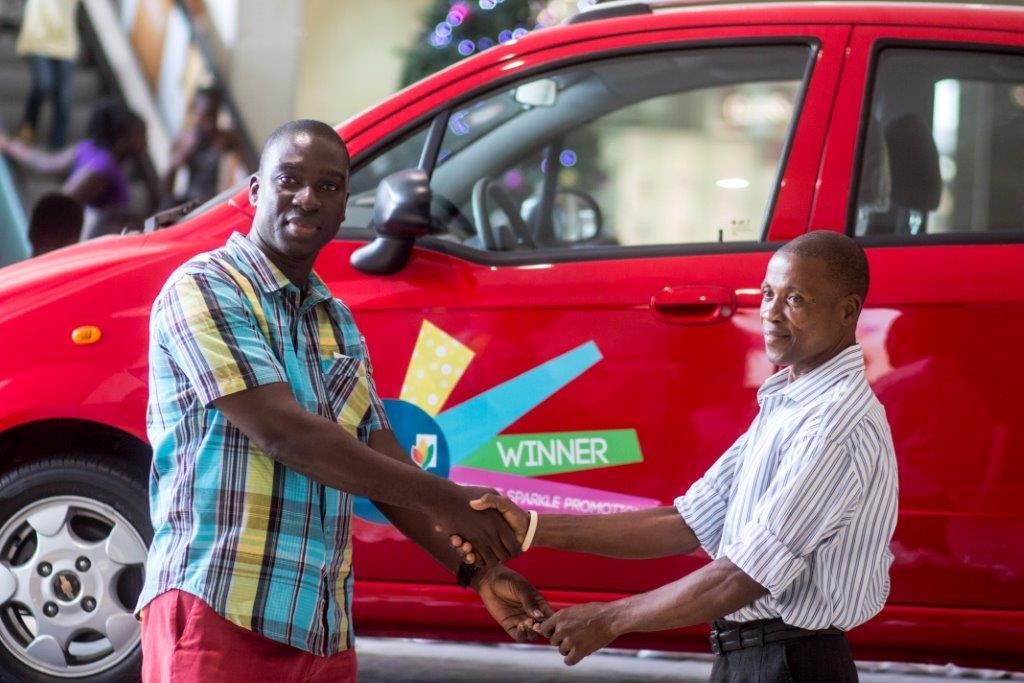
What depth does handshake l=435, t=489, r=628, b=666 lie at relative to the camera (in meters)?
2.54

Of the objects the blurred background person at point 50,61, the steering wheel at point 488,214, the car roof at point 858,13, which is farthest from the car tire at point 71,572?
the blurred background person at point 50,61

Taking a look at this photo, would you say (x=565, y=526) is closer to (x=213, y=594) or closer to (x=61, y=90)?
(x=213, y=594)

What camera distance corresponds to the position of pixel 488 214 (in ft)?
13.2

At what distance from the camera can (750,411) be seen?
3654 millimetres

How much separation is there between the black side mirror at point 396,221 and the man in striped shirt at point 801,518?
3.97 ft

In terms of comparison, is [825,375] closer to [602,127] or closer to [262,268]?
[262,268]

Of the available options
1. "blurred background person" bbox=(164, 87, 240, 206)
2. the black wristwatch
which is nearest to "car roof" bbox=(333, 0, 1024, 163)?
the black wristwatch

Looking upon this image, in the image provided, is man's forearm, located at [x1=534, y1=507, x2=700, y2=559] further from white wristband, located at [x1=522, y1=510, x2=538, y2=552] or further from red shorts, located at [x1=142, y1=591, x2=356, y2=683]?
red shorts, located at [x1=142, y1=591, x2=356, y2=683]

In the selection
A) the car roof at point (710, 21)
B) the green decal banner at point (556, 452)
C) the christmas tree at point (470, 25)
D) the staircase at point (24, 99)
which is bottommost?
the green decal banner at point (556, 452)

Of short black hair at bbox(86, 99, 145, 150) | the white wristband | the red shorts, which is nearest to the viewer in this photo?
the red shorts

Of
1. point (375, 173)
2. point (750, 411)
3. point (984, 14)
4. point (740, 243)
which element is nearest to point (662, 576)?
point (750, 411)

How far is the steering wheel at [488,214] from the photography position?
3.95 metres

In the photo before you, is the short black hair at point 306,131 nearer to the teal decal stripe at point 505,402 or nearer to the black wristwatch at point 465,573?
the black wristwatch at point 465,573

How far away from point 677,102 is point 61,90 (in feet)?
21.2
